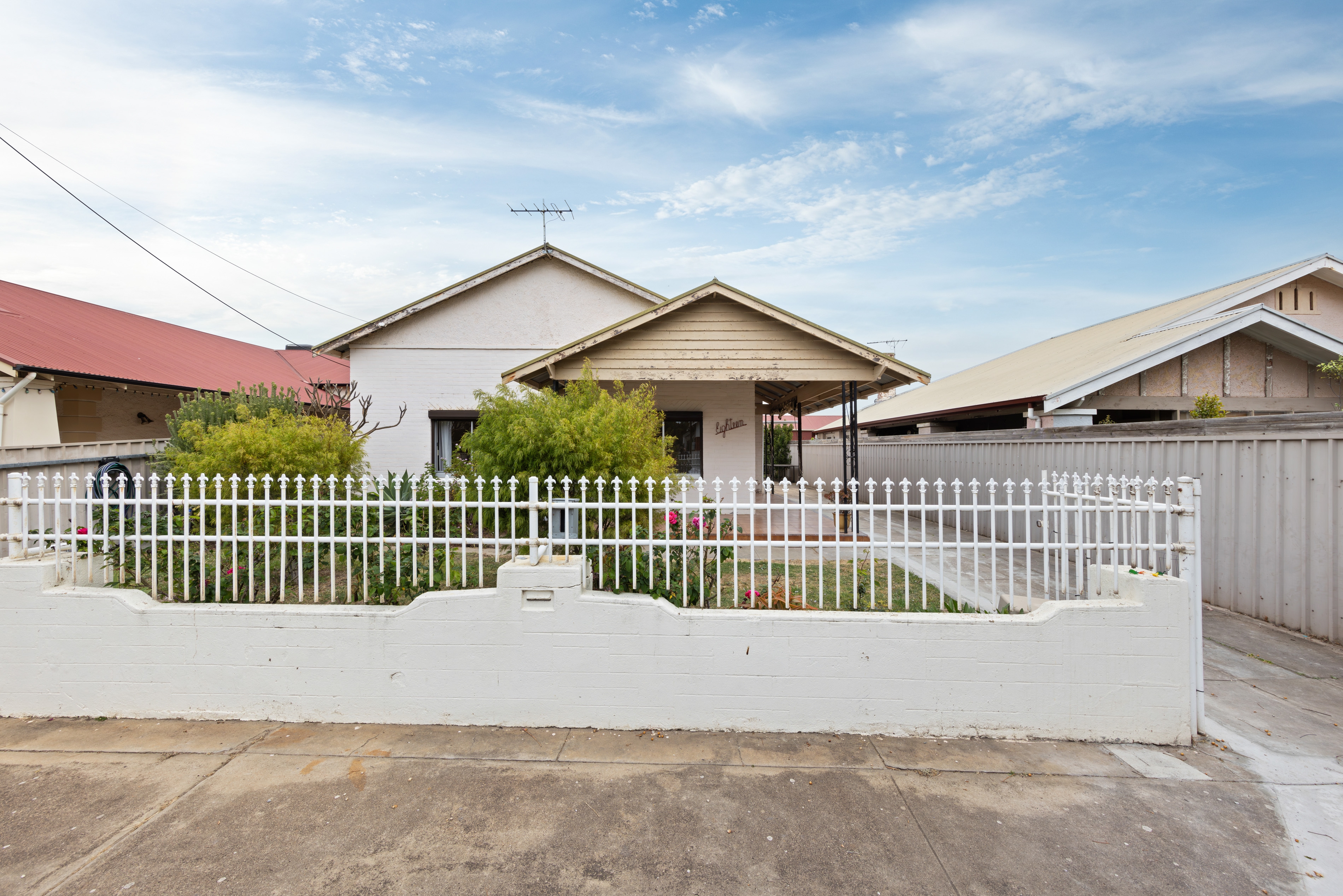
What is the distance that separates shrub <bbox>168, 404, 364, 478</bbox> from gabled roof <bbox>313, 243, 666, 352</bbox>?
487cm

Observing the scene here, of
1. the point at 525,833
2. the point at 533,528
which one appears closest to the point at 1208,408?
the point at 533,528

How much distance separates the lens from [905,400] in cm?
2378

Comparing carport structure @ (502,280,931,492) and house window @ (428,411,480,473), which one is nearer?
carport structure @ (502,280,931,492)

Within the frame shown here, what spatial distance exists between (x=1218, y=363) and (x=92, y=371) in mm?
20020

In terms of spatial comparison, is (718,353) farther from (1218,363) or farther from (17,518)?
(1218,363)

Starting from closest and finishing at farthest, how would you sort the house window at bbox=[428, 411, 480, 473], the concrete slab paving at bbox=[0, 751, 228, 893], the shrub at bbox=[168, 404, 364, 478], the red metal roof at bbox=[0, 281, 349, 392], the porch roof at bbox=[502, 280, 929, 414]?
1. the concrete slab paving at bbox=[0, 751, 228, 893]
2. the shrub at bbox=[168, 404, 364, 478]
3. the porch roof at bbox=[502, 280, 929, 414]
4. the red metal roof at bbox=[0, 281, 349, 392]
5. the house window at bbox=[428, 411, 480, 473]

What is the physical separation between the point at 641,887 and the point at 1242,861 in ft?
9.38

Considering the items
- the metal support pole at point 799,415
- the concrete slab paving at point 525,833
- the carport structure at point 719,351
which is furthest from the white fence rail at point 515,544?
the metal support pole at point 799,415

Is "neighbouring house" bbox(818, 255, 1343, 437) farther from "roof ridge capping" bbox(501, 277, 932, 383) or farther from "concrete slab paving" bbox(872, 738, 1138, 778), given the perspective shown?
"concrete slab paving" bbox(872, 738, 1138, 778)

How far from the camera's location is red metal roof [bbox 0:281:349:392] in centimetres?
1081

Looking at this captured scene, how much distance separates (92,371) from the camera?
10984 mm

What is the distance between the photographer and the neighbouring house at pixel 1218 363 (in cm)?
1087

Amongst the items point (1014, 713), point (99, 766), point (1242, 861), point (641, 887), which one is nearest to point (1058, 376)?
point (1014, 713)

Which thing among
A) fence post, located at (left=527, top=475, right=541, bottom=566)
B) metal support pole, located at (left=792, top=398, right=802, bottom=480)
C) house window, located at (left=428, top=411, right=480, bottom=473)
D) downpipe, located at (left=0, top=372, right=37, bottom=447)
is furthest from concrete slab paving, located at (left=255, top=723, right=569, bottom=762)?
metal support pole, located at (left=792, top=398, right=802, bottom=480)
